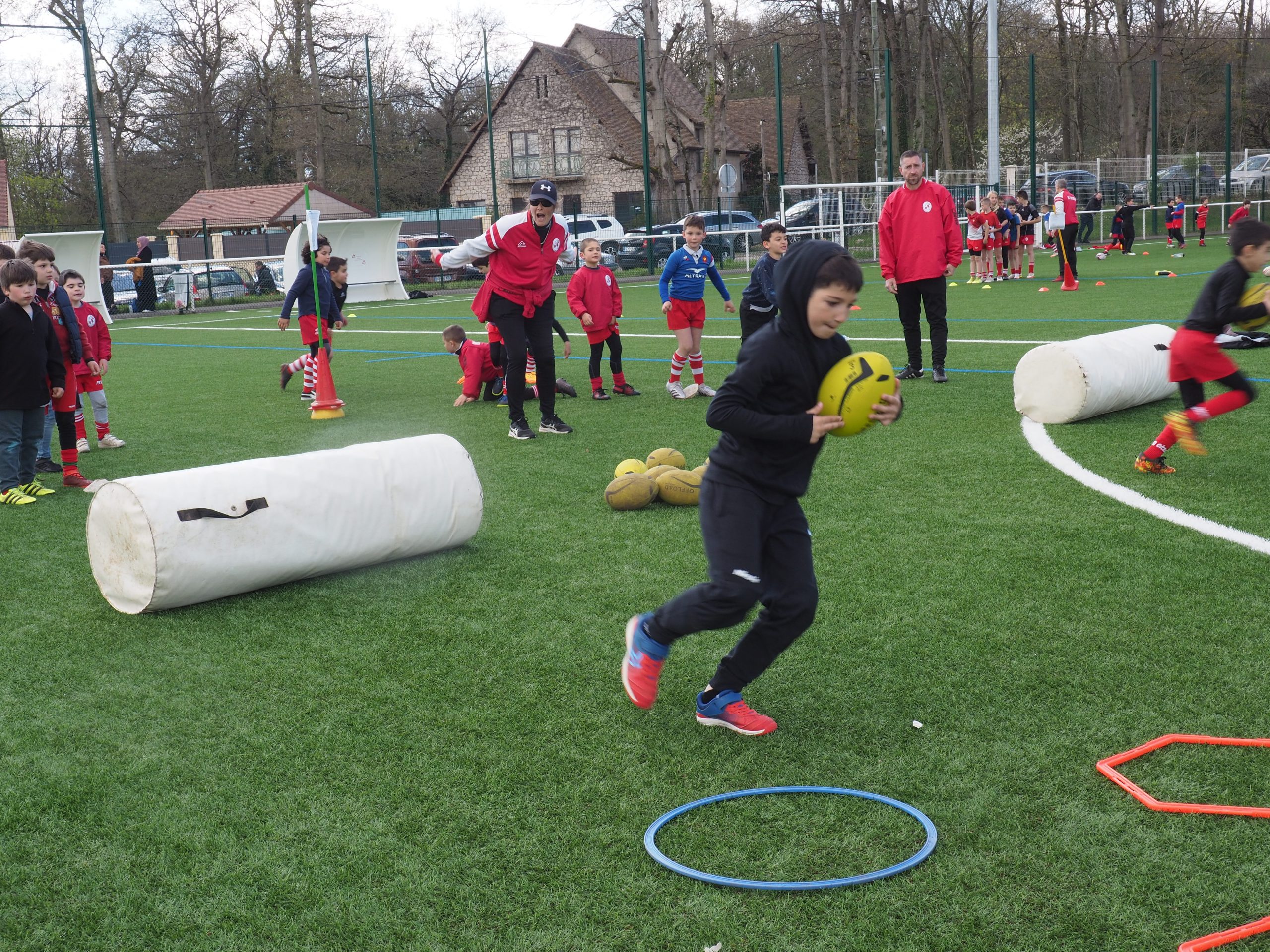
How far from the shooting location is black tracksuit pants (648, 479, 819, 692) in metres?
3.76

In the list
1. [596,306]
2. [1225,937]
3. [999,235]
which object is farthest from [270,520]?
[999,235]

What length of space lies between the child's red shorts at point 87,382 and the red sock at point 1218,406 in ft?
26.8

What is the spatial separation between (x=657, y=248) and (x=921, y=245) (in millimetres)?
25762

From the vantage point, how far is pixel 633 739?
3.98m

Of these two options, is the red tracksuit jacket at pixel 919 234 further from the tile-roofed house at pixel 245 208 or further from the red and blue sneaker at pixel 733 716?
the tile-roofed house at pixel 245 208

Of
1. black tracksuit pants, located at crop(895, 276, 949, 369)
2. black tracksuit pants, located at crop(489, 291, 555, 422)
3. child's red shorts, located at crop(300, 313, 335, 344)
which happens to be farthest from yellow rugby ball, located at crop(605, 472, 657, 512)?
child's red shorts, located at crop(300, 313, 335, 344)

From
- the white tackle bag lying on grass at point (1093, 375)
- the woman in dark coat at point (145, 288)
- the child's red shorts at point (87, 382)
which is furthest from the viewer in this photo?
the woman in dark coat at point (145, 288)

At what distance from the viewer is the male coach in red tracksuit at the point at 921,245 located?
428 inches

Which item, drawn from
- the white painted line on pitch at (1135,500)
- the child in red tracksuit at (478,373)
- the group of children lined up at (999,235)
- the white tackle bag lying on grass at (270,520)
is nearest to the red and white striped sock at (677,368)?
the child in red tracksuit at (478,373)

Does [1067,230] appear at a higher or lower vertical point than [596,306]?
higher

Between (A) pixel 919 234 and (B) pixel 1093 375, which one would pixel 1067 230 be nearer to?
(A) pixel 919 234

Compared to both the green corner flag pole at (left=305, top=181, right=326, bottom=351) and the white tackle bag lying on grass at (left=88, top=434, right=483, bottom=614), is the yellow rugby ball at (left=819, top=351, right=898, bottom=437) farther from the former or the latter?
the green corner flag pole at (left=305, top=181, right=326, bottom=351)

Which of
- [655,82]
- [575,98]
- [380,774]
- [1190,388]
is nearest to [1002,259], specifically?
[655,82]

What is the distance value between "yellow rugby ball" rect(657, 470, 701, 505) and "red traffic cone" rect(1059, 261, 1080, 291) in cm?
1692
